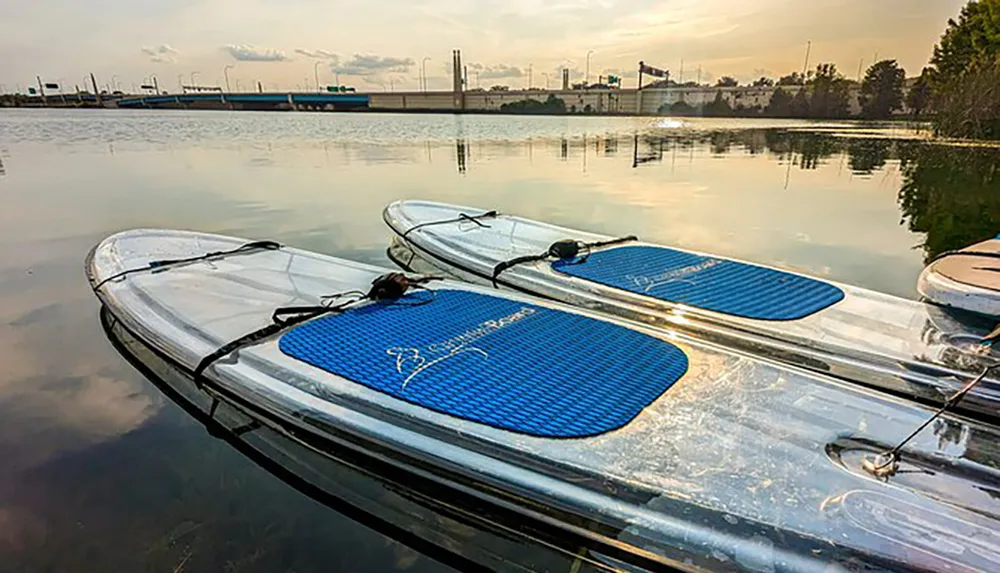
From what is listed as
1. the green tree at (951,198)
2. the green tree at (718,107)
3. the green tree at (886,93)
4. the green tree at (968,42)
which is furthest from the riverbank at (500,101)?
the green tree at (951,198)

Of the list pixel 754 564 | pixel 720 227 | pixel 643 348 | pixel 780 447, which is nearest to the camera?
pixel 754 564

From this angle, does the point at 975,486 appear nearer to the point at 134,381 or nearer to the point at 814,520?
the point at 814,520

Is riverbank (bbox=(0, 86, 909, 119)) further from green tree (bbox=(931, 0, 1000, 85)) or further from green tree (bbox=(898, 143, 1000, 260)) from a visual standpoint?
green tree (bbox=(898, 143, 1000, 260))

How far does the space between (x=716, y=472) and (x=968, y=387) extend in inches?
50.1

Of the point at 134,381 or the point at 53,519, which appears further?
the point at 134,381

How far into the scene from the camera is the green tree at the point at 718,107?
65938mm

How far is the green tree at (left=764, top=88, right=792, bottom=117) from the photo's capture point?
58.3m

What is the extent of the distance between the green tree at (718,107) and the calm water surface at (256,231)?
5458cm

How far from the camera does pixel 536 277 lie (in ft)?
11.5

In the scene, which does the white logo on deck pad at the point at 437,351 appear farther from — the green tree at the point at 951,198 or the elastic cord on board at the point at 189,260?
the green tree at the point at 951,198

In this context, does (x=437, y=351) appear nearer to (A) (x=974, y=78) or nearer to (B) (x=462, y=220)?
(B) (x=462, y=220)

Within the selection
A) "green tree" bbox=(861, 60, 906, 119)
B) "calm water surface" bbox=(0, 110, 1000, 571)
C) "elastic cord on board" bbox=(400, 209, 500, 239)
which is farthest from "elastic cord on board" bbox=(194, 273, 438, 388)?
"green tree" bbox=(861, 60, 906, 119)

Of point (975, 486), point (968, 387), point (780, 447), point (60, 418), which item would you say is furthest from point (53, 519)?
point (968, 387)

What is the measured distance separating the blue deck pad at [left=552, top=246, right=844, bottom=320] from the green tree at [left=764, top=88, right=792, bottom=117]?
63.7m
